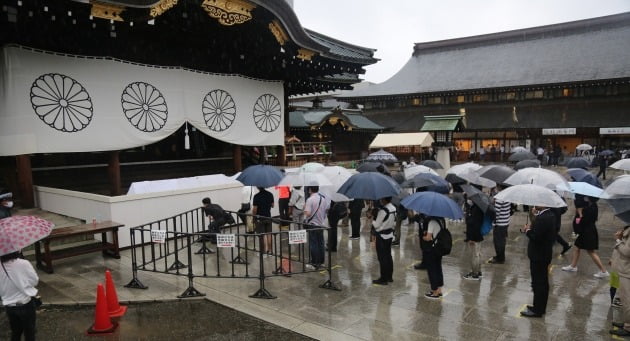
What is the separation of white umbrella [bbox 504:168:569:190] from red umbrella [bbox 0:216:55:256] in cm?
803

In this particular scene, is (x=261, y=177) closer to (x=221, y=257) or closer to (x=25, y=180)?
(x=221, y=257)

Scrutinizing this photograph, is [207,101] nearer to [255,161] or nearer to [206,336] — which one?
[255,161]

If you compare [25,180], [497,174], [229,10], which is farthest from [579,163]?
[25,180]

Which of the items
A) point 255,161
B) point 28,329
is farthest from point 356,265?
point 255,161

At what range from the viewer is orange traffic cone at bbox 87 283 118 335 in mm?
5285

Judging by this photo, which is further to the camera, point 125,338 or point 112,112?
point 112,112

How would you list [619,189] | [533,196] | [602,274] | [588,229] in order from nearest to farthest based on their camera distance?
[619,189]
[533,196]
[588,229]
[602,274]

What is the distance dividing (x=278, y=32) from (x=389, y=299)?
7782 millimetres

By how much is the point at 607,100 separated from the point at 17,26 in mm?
35398

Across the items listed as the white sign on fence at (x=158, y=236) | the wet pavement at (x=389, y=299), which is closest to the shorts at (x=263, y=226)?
the wet pavement at (x=389, y=299)

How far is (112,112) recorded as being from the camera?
10.4 meters

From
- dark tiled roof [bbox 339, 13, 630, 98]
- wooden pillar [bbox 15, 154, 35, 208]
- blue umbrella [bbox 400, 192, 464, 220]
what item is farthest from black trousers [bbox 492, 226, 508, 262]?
dark tiled roof [bbox 339, 13, 630, 98]

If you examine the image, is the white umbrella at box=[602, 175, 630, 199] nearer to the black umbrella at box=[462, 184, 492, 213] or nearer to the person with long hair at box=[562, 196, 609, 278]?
the person with long hair at box=[562, 196, 609, 278]

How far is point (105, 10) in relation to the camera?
7.79 m
